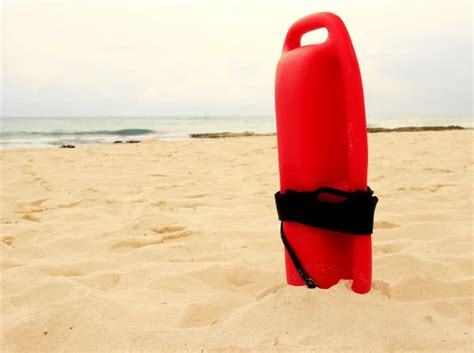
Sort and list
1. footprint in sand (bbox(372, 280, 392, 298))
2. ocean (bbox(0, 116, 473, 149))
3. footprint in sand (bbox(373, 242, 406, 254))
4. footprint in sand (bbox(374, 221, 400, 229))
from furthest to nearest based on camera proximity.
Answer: ocean (bbox(0, 116, 473, 149)) < footprint in sand (bbox(374, 221, 400, 229)) < footprint in sand (bbox(373, 242, 406, 254)) < footprint in sand (bbox(372, 280, 392, 298))

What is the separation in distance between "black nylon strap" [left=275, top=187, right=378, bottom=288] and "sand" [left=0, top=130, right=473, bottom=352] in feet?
0.61

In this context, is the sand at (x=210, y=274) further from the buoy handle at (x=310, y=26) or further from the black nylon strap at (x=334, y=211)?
the buoy handle at (x=310, y=26)

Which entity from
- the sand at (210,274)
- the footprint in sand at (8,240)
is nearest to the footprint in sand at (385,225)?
the sand at (210,274)

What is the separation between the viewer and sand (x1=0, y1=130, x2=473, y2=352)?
1161 mm

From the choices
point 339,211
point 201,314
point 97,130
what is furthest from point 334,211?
point 97,130

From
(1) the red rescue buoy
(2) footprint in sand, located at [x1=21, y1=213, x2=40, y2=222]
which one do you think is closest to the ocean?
(2) footprint in sand, located at [x1=21, y1=213, x2=40, y2=222]

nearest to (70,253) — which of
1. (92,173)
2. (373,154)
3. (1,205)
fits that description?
(1,205)

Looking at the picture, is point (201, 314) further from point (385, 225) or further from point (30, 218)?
point (30, 218)

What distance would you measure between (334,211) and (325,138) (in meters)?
0.22

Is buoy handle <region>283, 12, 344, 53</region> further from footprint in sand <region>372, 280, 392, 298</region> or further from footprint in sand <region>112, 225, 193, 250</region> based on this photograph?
footprint in sand <region>112, 225, 193, 250</region>

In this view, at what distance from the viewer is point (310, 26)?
136 centimetres

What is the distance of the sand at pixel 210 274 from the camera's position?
116 centimetres

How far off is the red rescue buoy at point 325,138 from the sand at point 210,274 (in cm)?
10

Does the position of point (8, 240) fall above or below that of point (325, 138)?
below
